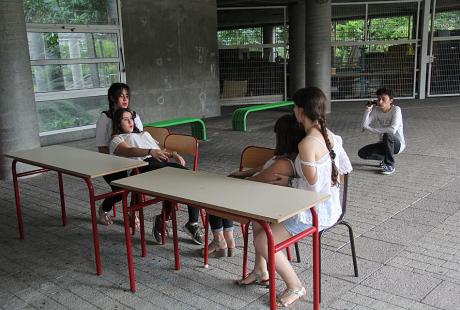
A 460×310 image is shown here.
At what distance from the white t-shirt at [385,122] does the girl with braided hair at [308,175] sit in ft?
9.44

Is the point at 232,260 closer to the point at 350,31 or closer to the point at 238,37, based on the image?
the point at 238,37

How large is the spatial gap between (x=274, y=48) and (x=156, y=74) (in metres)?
4.14

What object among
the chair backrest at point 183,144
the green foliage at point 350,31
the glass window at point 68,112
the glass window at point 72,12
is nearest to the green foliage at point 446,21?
the green foliage at point 350,31

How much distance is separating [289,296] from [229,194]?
0.71 m

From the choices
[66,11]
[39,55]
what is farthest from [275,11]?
[39,55]

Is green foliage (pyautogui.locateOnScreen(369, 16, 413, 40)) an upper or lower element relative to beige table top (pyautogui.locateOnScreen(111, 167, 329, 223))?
upper

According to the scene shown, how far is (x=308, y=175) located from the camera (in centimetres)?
250

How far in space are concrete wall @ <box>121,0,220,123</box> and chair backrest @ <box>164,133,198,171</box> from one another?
5174 millimetres

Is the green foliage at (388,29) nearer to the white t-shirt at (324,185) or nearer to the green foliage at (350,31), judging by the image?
the green foliage at (350,31)

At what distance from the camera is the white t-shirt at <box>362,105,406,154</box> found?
17.4 ft

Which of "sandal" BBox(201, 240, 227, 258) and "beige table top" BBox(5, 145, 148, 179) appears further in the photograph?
"sandal" BBox(201, 240, 227, 258)

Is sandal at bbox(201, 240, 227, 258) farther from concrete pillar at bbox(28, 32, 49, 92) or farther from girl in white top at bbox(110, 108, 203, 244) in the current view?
concrete pillar at bbox(28, 32, 49, 92)

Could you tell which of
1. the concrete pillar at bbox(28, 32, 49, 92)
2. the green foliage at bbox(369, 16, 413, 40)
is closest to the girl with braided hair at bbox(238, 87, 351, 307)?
the concrete pillar at bbox(28, 32, 49, 92)

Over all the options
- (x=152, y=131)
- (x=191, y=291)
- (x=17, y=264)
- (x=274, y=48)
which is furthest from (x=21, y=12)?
(x=274, y=48)
